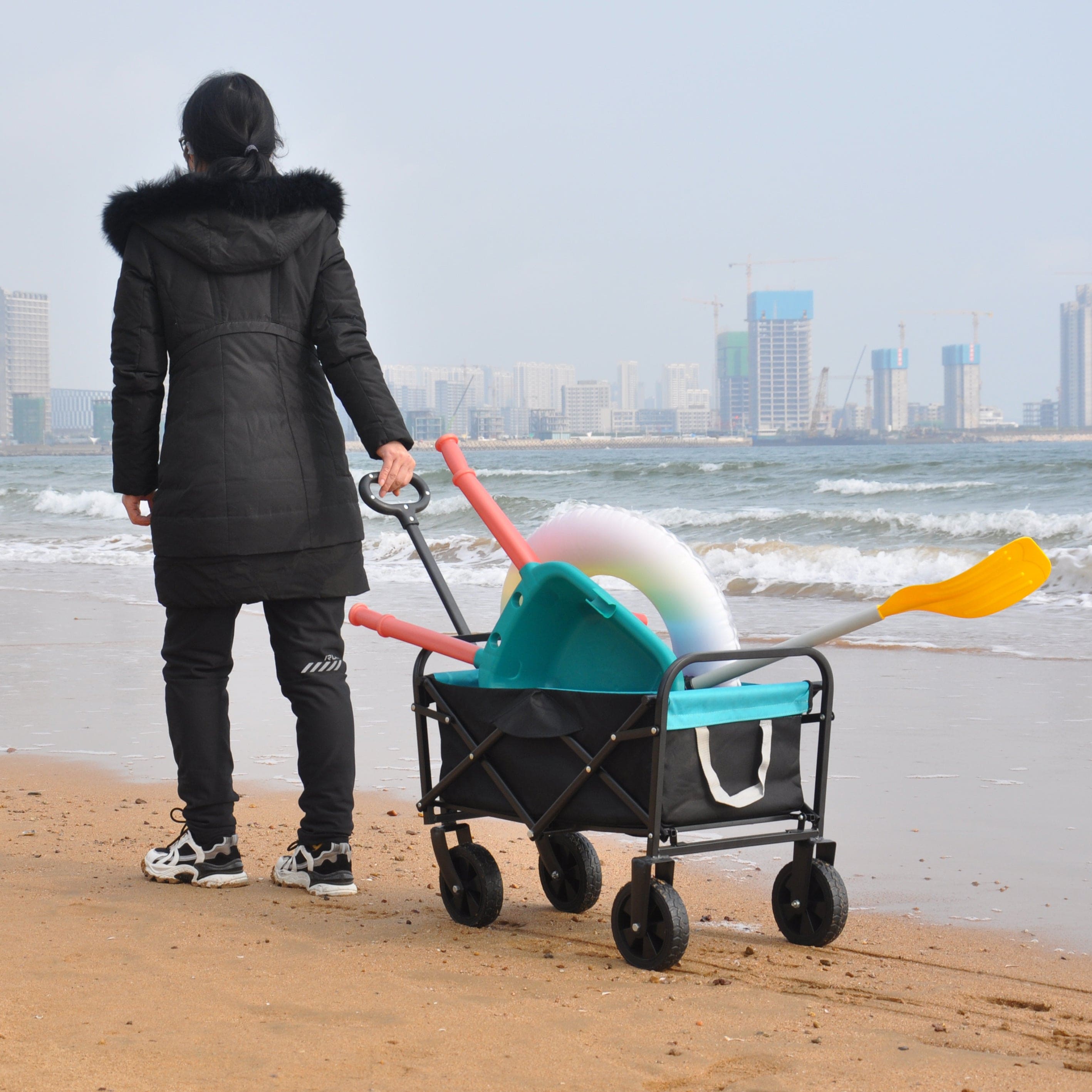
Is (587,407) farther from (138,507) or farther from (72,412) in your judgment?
(138,507)

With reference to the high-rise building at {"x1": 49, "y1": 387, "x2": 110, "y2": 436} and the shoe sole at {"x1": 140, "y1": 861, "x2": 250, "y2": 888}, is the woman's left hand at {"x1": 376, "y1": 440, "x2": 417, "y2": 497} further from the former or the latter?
the high-rise building at {"x1": 49, "y1": 387, "x2": 110, "y2": 436}

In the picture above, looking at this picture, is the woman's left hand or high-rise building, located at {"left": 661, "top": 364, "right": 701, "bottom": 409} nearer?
the woman's left hand

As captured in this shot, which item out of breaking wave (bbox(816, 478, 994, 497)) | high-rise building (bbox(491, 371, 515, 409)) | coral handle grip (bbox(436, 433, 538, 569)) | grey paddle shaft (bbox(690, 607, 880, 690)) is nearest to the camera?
grey paddle shaft (bbox(690, 607, 880, 690))

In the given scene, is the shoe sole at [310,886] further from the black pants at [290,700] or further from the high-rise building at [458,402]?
the high-rise building at [458,402]

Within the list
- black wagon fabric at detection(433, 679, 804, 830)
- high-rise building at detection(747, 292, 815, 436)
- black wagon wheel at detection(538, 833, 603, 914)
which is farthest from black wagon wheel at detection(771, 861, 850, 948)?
high-rise building at detection(747, 292, 815, 436)

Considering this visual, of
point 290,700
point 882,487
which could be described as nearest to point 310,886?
point 290,700

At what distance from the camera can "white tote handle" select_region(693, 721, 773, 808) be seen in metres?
2.26

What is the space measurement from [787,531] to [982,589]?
15341 millimetres

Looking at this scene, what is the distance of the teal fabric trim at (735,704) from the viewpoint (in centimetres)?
225

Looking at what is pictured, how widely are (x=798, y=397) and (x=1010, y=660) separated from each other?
4565 inches

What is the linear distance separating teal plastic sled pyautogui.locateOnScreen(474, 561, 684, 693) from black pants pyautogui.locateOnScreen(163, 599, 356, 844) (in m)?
0.45

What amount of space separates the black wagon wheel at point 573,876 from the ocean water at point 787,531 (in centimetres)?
81

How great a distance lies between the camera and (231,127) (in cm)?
283

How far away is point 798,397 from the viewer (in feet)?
392
